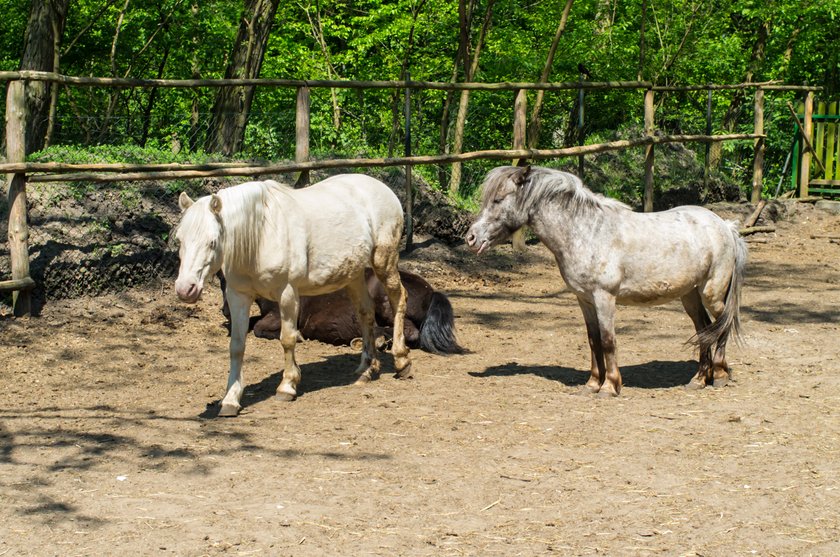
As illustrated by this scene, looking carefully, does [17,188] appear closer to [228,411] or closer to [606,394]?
[228,411]

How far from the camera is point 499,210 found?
6445 millimetres

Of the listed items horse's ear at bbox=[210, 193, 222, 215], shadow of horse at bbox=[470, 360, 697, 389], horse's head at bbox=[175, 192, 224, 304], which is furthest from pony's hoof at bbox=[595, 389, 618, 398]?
horse's ear at bbox=[210, 193, 222, 215]

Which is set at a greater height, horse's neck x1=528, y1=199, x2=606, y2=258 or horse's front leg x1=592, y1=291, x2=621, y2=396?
horse's neck x1=528, y1=199, x2=606, y2=258

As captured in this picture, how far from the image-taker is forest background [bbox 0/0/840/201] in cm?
1706

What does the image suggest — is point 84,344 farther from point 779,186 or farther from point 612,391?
point 779,186

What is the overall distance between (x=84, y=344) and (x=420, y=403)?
300 cm

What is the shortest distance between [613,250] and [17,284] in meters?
4.77

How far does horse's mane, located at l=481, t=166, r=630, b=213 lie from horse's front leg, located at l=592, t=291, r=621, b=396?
586mm

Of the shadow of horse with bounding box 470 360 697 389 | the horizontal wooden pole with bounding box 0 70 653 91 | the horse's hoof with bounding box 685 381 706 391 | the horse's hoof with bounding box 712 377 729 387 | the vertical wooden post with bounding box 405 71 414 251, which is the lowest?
the shadow of horse with bounding box 470 360 697 389

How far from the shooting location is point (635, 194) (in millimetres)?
14508

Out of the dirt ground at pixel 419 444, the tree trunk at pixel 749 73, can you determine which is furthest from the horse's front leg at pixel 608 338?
the tree trunk at pixel 749 73

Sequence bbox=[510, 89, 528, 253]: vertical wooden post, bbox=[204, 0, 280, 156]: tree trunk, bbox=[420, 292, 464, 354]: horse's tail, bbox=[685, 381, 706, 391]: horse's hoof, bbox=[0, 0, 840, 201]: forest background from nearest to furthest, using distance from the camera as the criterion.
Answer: bbox=[685, 381, 706, 391]: horse's hoof → bbox=[420, 292, 464, 354]: horse's tail → bbox=[204, 0, 280, 156]: tree trunk → bbox=[510, 89, 528, 253]: vertical wooden post → bbox=[0, 0, 840, 201]: forest background

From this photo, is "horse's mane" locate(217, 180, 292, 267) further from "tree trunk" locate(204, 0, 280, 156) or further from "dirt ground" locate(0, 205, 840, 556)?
"tree trunk" locate(204, 0, 280, 156)

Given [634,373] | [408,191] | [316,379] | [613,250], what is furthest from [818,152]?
[316,379]
